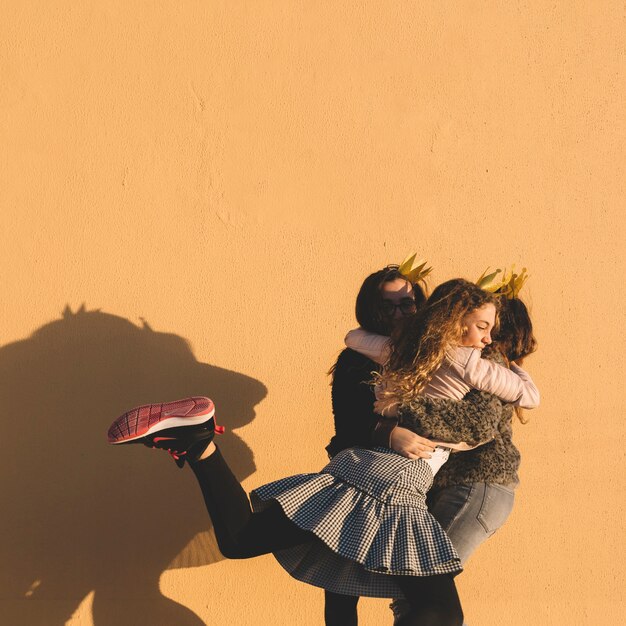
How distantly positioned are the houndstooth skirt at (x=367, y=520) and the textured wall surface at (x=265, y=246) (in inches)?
27.2

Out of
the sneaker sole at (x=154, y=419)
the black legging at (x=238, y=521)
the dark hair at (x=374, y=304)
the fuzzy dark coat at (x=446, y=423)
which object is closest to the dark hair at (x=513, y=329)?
the fuzzy dark coat at (x=446, y=423)

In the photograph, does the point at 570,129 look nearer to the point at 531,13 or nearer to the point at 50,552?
the point at 531,13

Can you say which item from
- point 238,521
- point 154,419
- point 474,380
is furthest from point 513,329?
point 154,419

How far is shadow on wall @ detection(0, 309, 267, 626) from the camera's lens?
3305mm

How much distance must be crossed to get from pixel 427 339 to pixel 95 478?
152 cm

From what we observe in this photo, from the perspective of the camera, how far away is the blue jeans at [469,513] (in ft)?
9.11

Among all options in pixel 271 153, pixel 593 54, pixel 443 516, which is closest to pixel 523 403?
pixel 443 516

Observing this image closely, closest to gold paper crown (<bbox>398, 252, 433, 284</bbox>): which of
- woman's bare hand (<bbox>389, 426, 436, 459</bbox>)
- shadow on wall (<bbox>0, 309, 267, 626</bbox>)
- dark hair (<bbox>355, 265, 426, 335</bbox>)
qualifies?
dark hair (<bbox>355, 265, 426, 335</bbox>)

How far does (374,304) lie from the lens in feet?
9.99

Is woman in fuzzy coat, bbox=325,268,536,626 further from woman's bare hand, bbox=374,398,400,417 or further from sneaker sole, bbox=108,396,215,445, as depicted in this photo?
sneaker sole, bbox=108,396,215,445

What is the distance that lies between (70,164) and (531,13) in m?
2.03

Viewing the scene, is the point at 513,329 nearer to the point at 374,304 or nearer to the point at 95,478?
the point at 374,304

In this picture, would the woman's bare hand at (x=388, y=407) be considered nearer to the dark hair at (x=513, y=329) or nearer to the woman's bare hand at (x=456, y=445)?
the woman's bare hand at (x=456, y=445)

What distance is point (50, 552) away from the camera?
3.32 m
